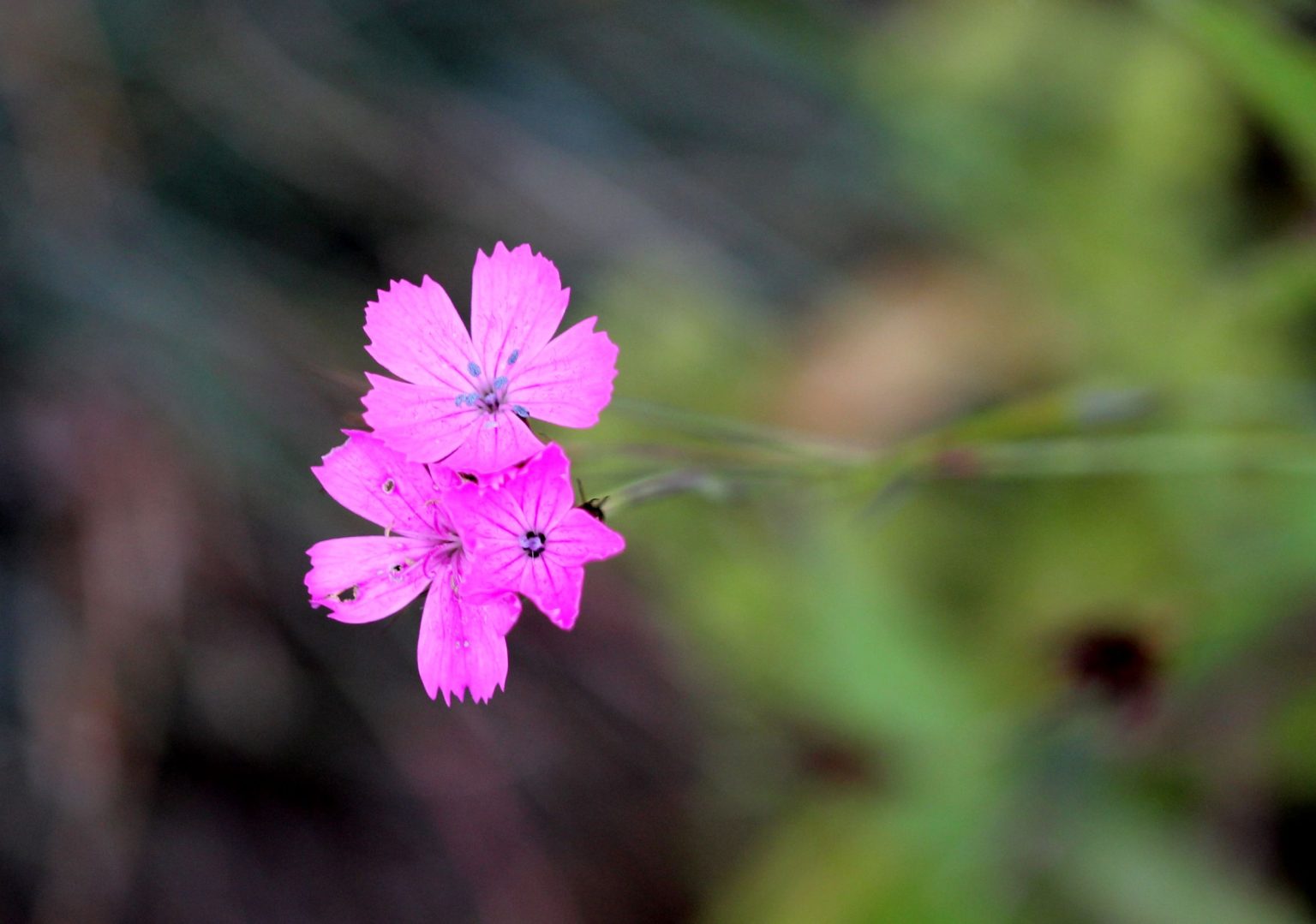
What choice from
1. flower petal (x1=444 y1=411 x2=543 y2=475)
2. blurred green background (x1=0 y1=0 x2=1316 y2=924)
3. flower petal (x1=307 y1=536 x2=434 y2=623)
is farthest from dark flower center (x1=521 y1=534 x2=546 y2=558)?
blurred green background (x1=0 y1=0 x2=1316 y2=924)

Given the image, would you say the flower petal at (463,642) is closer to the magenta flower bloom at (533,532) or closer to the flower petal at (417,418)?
the magenta flower bloom at (533,532)

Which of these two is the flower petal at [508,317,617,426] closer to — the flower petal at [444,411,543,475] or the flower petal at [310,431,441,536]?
the flower petal at [444,411,543,475]

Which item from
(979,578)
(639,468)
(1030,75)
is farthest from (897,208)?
(639,468)

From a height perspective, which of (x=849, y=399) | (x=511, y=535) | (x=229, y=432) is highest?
(x=229, y=432)

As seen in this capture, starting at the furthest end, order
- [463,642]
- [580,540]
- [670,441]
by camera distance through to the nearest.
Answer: [670,441] < [463,642] < [580,540]

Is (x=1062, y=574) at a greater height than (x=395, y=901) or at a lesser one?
greater

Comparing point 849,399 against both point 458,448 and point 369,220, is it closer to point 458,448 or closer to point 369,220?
point 369,220

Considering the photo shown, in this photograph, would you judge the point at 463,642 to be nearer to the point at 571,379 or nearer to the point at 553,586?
the point at 553,586

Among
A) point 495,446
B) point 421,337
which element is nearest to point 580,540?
point 495,446
